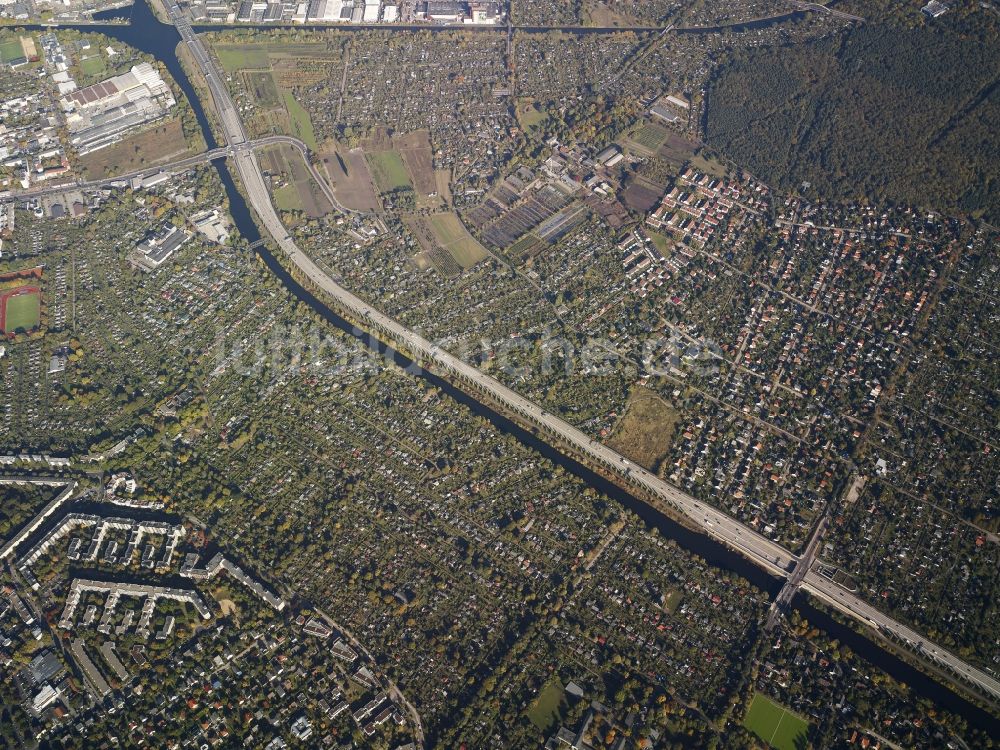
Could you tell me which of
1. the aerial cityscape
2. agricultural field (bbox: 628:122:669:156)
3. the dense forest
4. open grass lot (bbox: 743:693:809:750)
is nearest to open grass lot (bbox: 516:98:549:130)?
the aerial cityscape

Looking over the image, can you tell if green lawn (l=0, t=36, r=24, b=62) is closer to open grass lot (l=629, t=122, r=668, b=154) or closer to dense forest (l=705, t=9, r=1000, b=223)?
open grass lot (l=629, t=122, r=668, b=154)

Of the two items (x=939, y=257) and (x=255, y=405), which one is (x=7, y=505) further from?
(x=939, y=257)

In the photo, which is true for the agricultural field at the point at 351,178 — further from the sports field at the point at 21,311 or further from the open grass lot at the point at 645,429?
the open grass lot at the point at 645,429

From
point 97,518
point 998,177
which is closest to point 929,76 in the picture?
point 998,177

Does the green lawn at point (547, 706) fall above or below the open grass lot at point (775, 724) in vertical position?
above

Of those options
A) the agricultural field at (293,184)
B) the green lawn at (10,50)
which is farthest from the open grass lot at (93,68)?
the agricultural field at (293,184)

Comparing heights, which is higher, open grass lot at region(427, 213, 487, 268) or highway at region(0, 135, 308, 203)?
highway at region(0, 135, 308, 203)
